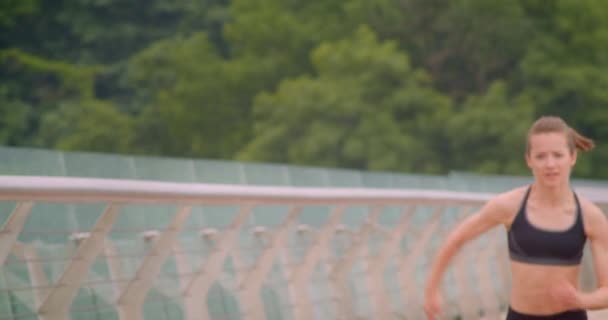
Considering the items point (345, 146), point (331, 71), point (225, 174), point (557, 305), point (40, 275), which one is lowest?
point (557, 305)

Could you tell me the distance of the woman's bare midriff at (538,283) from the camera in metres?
6.46

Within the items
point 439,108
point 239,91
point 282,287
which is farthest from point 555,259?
point 239,91

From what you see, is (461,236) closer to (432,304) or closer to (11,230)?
(432,304)

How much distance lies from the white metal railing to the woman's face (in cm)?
190

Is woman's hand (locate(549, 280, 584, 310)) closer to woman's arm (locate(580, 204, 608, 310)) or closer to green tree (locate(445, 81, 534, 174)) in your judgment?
woman's arm (locate(580, 204, 608, 310))

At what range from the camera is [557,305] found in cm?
645

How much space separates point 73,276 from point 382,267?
18.3ft

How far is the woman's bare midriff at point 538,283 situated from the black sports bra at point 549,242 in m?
0.03

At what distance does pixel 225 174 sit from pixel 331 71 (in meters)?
54.9

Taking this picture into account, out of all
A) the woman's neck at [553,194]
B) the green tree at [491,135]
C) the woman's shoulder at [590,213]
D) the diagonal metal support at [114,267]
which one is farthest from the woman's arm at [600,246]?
the green tree at [491,135]

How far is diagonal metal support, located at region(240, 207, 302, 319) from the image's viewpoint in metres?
10.0

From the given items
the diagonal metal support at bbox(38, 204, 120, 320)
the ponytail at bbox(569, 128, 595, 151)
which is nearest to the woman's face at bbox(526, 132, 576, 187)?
the ponytail at bbox(569, 128, 595, 151)

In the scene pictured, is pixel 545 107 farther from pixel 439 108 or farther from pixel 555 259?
pixel 555 259

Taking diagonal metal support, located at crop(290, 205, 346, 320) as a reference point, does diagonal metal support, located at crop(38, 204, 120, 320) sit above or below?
below
